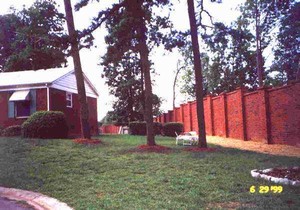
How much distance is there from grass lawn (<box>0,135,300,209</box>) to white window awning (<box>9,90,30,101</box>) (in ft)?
32.1

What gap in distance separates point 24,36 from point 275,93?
548 inches

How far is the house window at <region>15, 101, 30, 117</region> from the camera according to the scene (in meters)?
25.6

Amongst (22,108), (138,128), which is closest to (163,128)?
(138,128)

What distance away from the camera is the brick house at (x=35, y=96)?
24.7 meters

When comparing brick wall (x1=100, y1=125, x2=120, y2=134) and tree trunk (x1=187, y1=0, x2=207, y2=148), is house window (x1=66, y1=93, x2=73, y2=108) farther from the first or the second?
brick wall (x1=100, y1=125, x2=120, y2=134)

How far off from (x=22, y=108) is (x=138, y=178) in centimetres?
1879

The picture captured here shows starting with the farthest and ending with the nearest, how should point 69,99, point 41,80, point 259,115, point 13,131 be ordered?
point 69,99 → point 41,80 → point 13,131 → point 259,115

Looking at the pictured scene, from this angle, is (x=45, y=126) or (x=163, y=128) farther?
(x=163, y=128)

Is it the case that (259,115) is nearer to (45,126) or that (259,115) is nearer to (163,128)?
(45,126)

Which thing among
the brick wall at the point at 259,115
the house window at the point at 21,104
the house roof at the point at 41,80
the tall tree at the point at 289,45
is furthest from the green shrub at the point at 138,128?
the tall tree at the point at 289,45

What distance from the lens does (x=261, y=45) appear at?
39781 mm

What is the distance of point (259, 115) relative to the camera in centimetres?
1991

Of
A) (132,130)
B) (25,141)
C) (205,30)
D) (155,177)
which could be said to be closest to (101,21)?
(205,30)

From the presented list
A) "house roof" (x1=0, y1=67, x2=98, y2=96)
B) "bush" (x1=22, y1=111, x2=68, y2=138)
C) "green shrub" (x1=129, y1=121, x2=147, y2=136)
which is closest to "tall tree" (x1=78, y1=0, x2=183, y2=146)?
"bush" (x1=22, y1=111, x2=68, y2=138)
